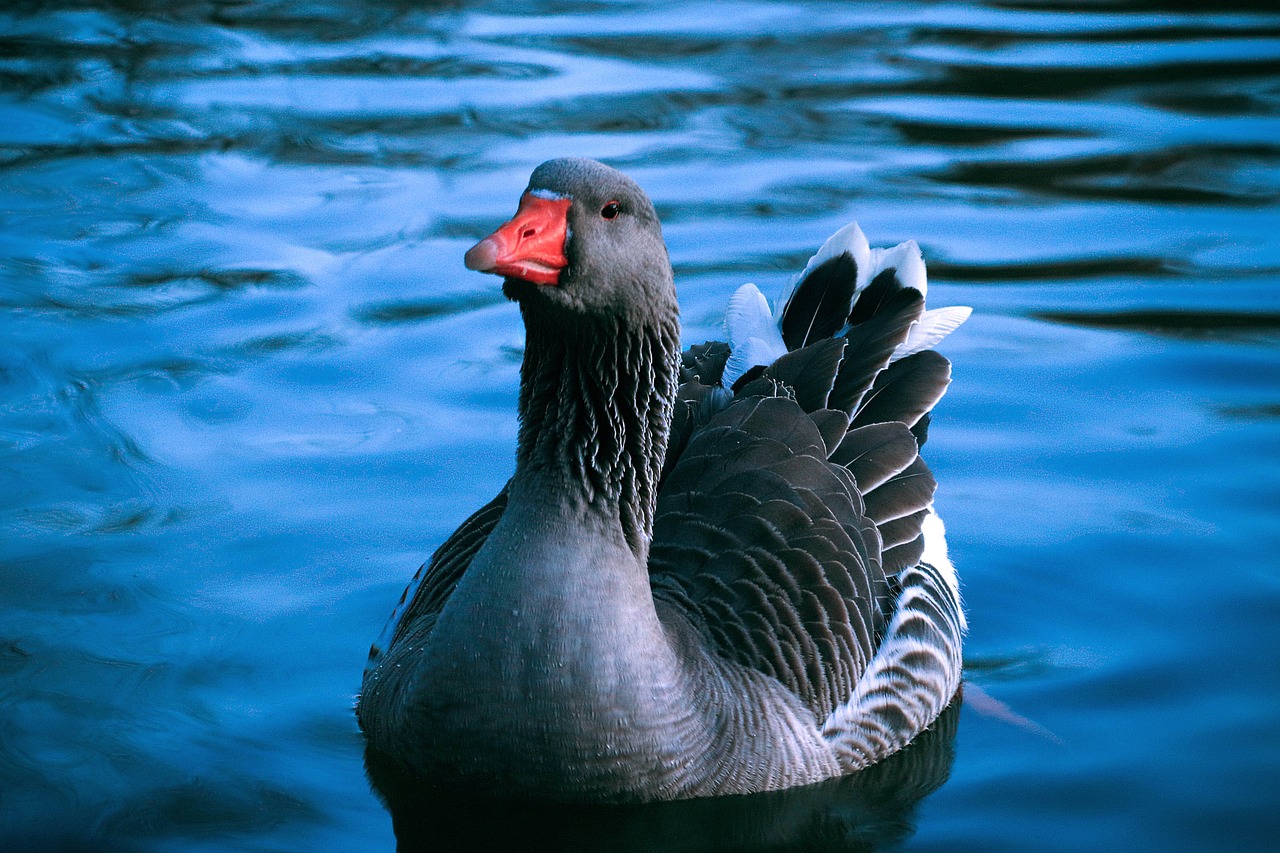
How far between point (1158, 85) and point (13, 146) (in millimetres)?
10174

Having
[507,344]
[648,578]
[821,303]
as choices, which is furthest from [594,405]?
[507,344]

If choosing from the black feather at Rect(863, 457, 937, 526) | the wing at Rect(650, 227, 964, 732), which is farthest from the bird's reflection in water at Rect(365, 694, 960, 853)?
the black feather at Rect(863, 457, 937, 526)

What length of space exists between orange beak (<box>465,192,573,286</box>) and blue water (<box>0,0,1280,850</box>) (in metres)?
2.03

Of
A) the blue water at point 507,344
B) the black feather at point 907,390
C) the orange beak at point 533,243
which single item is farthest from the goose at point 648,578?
the blue water at point 507,344

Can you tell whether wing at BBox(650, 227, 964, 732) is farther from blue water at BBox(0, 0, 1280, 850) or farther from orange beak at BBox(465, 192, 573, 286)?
orange beak at BBox(465, 192, 573, 286)

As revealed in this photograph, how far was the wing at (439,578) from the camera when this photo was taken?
6332 mm

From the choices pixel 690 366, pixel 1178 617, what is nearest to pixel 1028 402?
pixel 1178 617

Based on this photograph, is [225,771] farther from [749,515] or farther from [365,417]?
[365,417]

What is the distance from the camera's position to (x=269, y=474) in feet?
28.6

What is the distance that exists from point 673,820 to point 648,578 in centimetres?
87

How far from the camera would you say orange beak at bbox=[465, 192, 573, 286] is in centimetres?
508

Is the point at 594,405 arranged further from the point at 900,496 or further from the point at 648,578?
the point at 900,496

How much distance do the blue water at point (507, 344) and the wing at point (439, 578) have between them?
1.34ft

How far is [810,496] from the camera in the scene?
6.30 m
